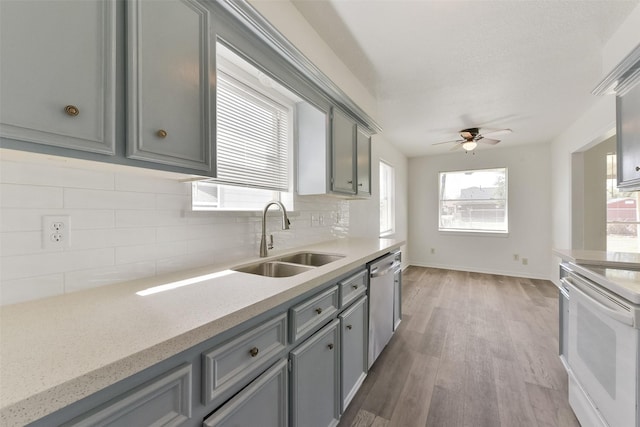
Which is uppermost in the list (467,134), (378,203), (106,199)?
(467,134)

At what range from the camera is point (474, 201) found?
18.0 ft

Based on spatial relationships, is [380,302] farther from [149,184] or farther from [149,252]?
[149,184]

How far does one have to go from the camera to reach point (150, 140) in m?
0.92

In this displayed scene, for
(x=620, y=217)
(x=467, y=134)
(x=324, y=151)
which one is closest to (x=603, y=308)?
(x=324, y=151)

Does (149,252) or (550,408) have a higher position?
(149,252)

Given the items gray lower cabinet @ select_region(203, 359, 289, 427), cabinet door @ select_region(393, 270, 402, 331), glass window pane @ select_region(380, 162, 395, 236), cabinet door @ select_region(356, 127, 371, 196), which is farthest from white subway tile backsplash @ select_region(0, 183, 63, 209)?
glass window pane @ select_region(380, 162, 395, 236)

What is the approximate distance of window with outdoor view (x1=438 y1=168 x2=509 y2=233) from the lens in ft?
17.3

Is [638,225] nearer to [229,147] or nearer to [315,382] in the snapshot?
[315,382]

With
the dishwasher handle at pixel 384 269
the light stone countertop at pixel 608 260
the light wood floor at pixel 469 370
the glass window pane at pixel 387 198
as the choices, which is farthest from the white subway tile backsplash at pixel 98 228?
the glass window pane at pixel 387 198

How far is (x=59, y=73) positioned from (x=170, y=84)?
0.33 meters

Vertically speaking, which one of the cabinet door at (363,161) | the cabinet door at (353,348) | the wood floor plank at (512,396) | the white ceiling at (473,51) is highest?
the white ceiling at (473,51)

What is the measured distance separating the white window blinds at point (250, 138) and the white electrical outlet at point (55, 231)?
2.62ft

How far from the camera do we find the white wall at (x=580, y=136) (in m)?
1.81

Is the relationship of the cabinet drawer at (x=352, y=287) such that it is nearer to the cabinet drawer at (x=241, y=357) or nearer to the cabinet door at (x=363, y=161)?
the cabinet drawer at (x=241, y=357)
